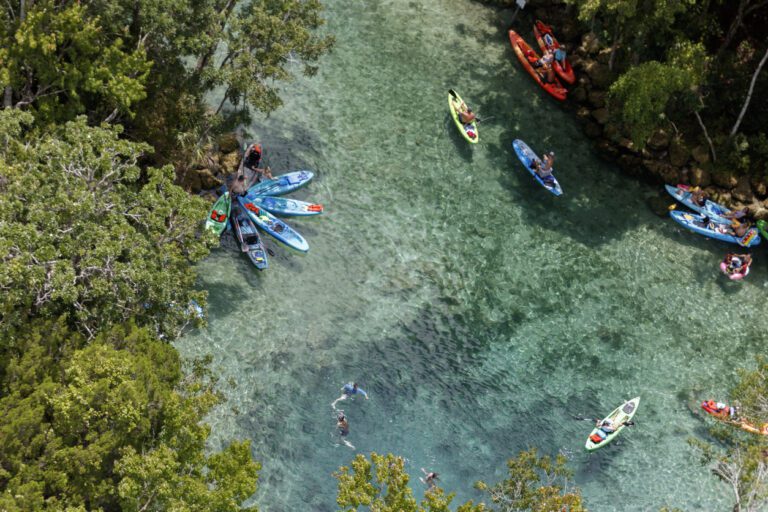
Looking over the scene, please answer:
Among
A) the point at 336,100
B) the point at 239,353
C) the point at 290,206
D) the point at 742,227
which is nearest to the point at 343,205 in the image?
the point at 290,206

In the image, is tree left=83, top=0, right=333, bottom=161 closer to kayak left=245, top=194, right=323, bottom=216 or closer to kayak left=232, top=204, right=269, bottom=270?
kayak left=232, top=204, right=269, bottom=270

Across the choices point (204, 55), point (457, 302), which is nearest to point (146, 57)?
point (204, 55)

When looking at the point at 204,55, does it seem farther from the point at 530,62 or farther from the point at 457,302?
the point at 530,62

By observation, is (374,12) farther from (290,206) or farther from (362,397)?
(362,397)

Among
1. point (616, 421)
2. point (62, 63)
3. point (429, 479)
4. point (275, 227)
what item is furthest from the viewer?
point (275, 227)

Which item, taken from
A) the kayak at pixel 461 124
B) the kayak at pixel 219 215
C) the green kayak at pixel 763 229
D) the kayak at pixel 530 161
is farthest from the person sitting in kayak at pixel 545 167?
the kayak at pixel 219 215

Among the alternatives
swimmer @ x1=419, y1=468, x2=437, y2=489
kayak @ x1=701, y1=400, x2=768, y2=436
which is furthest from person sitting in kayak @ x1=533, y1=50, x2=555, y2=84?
swimmer @ x1=419, y1=468, x2=437, y2=489

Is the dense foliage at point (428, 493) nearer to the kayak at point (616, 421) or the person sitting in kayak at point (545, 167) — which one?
the kayak at point (616, 421)
